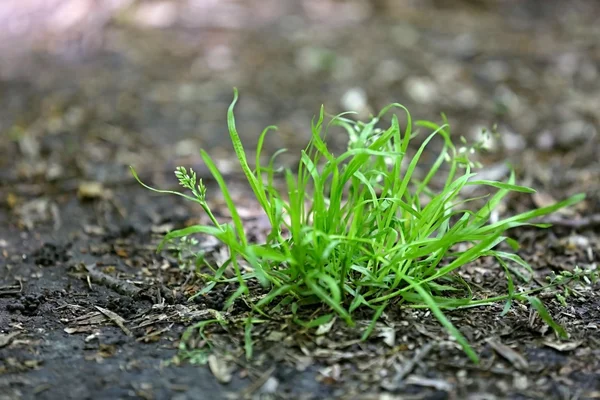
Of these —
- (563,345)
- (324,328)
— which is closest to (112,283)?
(324,328)

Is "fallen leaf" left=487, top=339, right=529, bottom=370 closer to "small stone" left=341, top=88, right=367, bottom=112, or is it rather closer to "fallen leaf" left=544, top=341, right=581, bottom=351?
Result: "fallen leaf" left=544, top=341, right=581, bottom=351

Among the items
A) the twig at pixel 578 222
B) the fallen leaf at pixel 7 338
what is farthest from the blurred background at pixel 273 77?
the fallen leaf at pixel 7 338

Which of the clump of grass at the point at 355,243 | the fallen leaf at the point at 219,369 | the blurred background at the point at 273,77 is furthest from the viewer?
the blurred background at the point at 273,77

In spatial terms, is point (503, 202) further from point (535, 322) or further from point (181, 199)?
point (181, 199)

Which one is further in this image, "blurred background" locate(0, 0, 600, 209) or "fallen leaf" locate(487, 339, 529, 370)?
"blurred background" locate(0, 0, 600, 209)

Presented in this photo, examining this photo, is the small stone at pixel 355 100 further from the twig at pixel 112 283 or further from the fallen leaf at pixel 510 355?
the fallen leaf at pixel 510 355

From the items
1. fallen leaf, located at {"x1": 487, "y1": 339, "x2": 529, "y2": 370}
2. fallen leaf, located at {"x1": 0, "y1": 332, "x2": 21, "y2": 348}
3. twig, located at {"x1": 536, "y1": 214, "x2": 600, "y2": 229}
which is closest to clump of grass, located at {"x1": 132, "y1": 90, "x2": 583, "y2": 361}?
fallen leaf, located at {"x1": 487, "y1": 339, "x2": 529, "y2": 370}

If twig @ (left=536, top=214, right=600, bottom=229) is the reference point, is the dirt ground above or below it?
above
